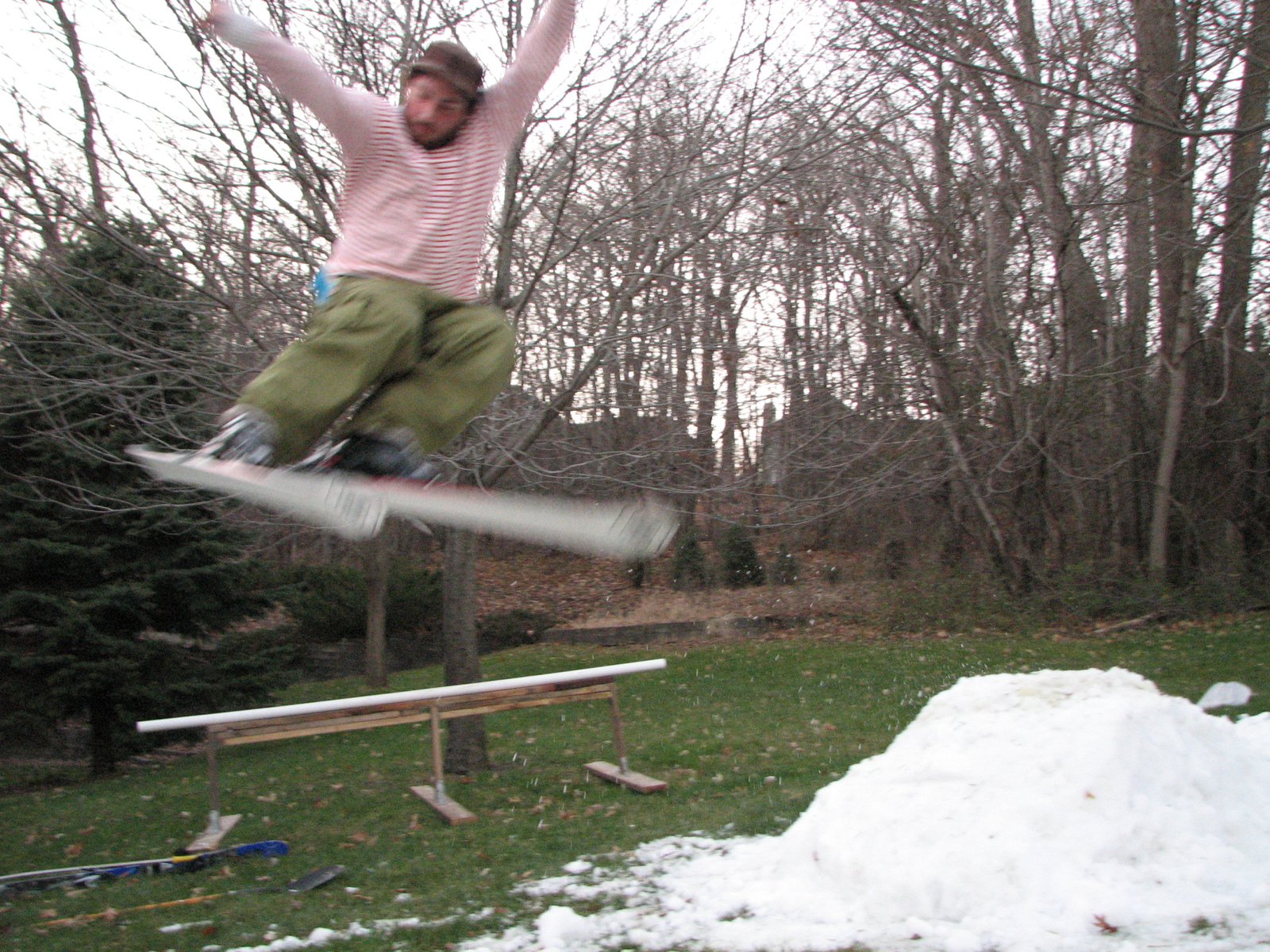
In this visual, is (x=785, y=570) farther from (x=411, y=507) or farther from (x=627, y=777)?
(x=411, y=507)

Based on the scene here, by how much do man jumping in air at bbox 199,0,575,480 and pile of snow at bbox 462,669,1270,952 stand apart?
197cm

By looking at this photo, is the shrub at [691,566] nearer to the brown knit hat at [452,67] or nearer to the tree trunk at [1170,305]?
the tree trunk at [1170,305]

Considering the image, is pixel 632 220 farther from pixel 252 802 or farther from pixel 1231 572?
pixel 1231 572

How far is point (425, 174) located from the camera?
345 cm

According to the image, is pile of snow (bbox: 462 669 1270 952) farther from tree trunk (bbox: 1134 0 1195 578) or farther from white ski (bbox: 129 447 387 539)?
tree trunk (bbox: 1134 0 1195 578)

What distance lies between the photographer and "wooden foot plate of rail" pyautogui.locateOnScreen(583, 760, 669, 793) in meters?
6.27

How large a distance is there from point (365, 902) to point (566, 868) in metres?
0.89

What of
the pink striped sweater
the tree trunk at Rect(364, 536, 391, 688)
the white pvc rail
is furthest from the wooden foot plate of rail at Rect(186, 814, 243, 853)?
the tree trunk at Rect(364, 536, 391, 688)

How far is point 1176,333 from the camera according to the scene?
13.2 m

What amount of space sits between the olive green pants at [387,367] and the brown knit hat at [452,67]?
0.67 meters

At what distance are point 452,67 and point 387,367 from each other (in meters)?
1.02

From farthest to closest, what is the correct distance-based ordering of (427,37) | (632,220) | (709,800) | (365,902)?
1. (632,220)
2. (427,37)
3. (709,800)
4. (365,902)

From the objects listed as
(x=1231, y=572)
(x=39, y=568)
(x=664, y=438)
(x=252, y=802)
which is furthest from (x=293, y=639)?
(x=1231, y=572)

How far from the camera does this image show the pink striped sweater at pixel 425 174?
340cm
